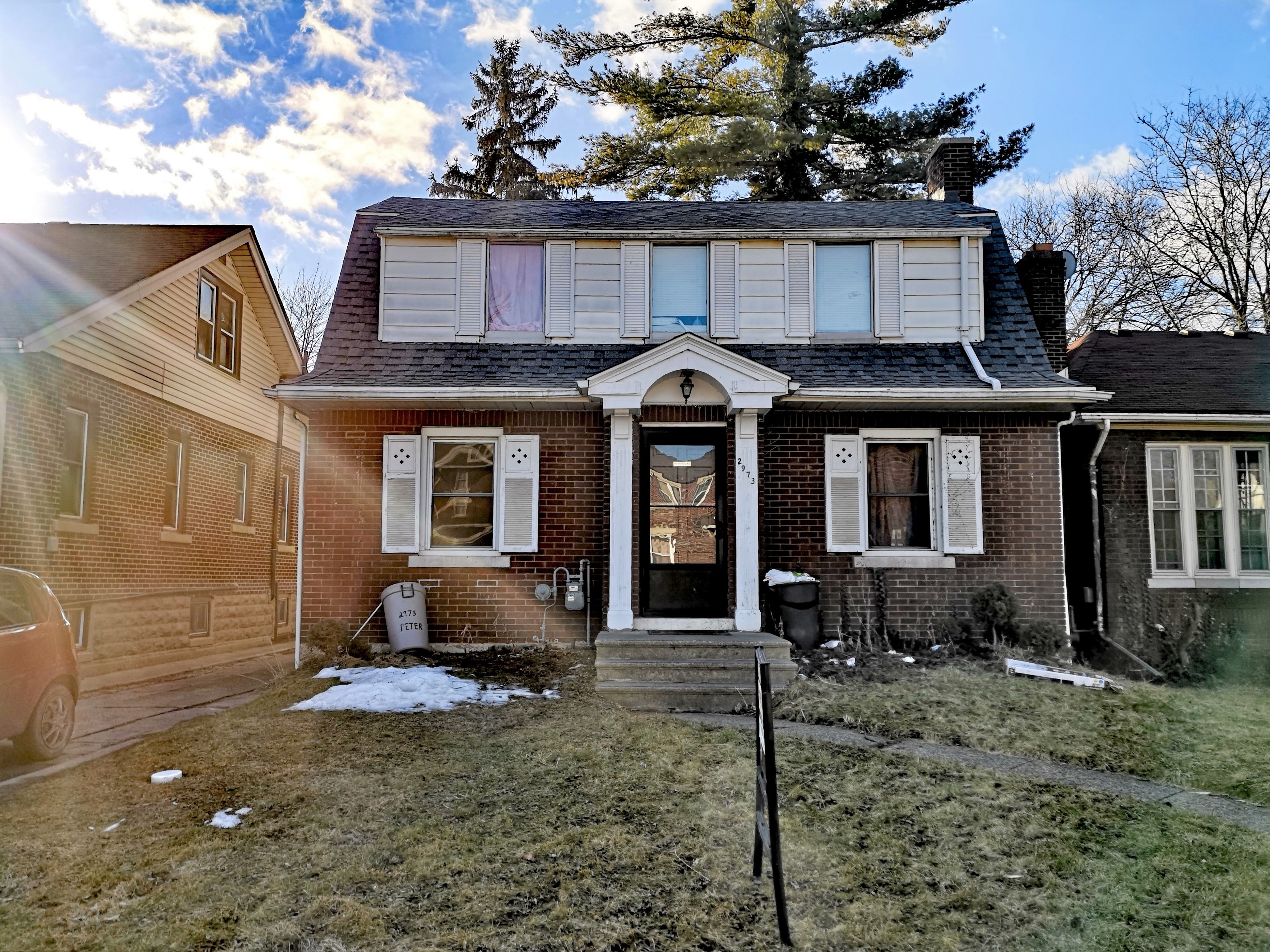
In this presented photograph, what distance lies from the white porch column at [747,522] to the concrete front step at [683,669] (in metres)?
0.35

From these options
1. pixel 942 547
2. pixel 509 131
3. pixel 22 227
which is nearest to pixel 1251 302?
pixel 942 547

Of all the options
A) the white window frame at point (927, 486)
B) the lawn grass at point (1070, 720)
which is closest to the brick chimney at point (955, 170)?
the white window frame at point (927, 486)

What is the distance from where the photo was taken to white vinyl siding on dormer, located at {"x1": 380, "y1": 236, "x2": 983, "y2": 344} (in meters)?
10.5

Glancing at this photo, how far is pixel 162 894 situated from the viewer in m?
3.72

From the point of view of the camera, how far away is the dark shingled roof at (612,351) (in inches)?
388

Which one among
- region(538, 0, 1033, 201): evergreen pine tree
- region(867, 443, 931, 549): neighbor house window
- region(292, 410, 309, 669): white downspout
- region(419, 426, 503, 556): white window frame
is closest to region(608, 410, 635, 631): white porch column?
region(419, 426, 503, 556): white window frame

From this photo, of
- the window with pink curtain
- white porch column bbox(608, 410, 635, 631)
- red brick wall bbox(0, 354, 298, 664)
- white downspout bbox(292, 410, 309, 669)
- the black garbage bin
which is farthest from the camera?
the window with pink curtain

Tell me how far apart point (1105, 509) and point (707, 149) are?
1335 centimetres

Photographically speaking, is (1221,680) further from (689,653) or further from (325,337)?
(325,337)

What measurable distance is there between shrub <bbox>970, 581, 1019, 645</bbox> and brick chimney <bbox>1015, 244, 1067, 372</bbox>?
3.60 metres

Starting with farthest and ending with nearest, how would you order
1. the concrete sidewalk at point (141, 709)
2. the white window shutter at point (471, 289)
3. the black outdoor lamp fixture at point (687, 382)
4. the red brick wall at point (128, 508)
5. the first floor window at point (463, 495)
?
the white window shutter at point (471, 289) < the first floor window at point (463, 495) < the red brick wall at point (128, 508) < the black outdoor lamp fixture at point (687, 382) < the concrete sidewalk at point (141, 709)

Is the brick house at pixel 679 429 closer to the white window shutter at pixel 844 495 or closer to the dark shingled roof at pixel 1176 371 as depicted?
the white window shutter at pixel 844 495

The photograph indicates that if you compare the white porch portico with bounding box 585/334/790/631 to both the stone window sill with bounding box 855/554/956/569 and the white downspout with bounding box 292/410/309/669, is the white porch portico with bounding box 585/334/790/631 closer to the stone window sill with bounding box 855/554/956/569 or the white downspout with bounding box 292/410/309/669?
the stone window sill with bounding box 855/554/956/569

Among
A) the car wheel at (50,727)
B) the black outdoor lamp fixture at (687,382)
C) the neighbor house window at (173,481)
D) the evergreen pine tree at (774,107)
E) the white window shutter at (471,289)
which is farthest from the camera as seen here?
the evergreen pine tree at (774,107)
